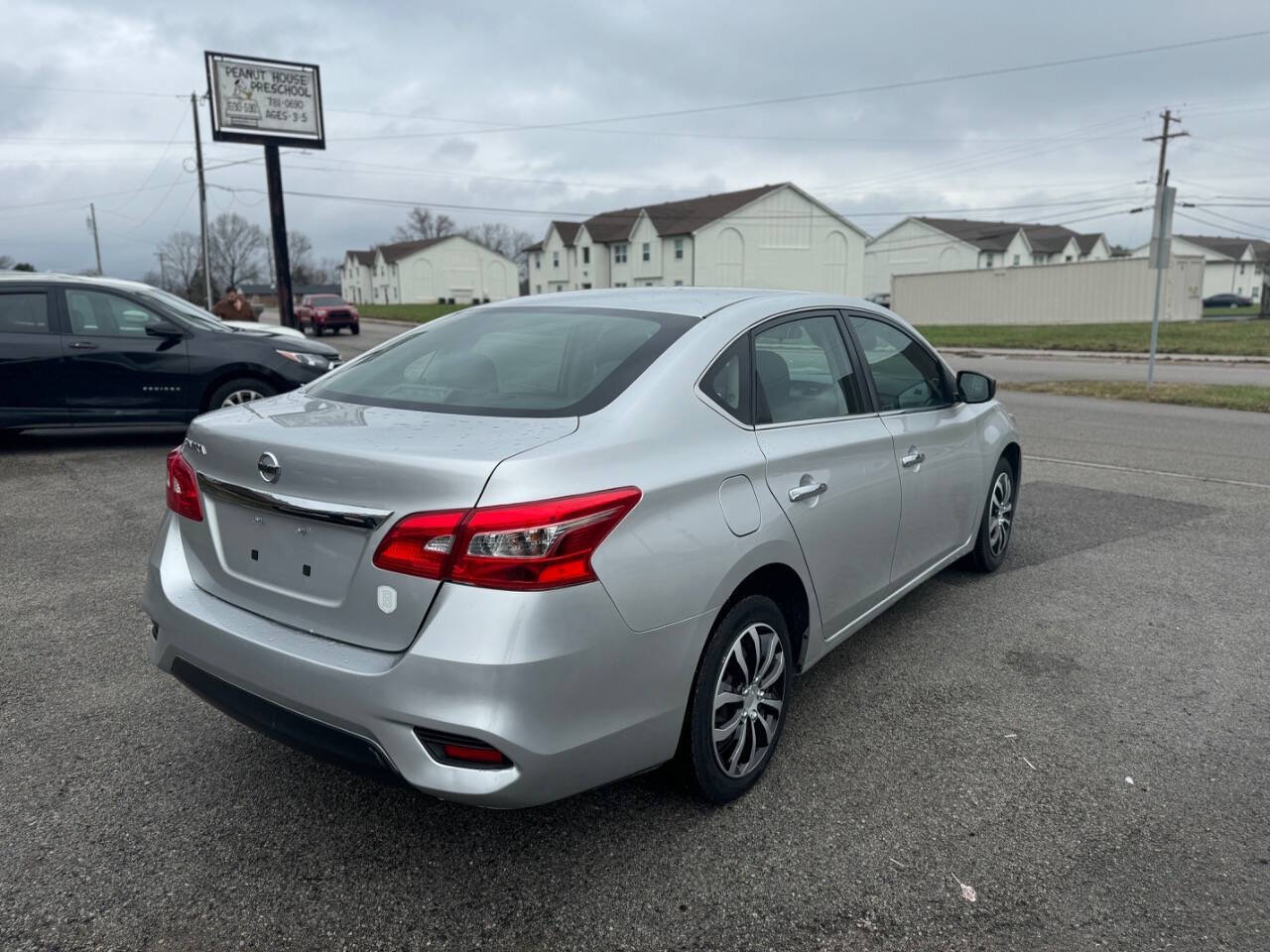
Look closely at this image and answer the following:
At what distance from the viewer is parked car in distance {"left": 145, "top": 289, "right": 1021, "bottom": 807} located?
2.37m

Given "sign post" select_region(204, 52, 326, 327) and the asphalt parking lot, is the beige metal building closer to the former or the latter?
"sign post" select_region(204, 52, 326, 327)

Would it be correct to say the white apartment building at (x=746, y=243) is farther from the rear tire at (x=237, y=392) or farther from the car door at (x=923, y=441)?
the car door at (x=923, y=441)

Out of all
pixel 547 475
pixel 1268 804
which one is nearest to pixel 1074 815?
pixel 1268 804

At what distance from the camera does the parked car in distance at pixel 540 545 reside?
93.4 inches

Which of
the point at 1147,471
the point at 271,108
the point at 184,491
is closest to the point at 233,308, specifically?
the point at 271,108

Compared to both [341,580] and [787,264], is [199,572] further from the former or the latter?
[787,264]

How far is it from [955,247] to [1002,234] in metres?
6.19

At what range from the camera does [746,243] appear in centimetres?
6031

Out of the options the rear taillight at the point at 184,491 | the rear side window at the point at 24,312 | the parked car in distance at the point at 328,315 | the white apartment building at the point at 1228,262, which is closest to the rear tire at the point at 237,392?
the rear side window at the point at 24,312

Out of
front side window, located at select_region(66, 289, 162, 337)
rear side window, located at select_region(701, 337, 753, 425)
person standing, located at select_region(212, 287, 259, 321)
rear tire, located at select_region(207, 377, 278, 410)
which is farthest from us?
person standing, located at select_region(212, 287, 259, 321)

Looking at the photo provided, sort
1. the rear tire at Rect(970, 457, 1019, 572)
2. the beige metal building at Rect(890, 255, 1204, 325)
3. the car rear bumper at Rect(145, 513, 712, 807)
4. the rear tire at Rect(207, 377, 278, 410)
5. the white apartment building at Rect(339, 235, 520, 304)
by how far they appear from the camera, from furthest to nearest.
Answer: the white apartment building at Rect(339, 235, 520, 304), the beige metal building at Rect(890, 255, 1204, 325), the rear tire at Rect(207, 377, 278, 410), the rear tire at Rect(970, 457, 1019, 572), the car rear bumper at Rect(145, 513, 712, 807)

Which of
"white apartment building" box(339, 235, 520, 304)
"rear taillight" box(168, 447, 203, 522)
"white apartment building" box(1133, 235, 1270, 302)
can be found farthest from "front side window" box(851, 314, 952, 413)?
"white apartment building" box(1133, 235, 1270, 302)

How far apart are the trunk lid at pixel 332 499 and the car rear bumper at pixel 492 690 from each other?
0.09 meters

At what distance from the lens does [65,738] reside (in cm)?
349
